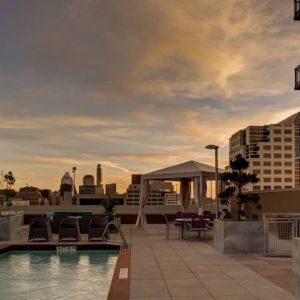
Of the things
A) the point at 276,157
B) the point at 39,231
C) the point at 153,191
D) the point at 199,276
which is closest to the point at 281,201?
the point at 39,231

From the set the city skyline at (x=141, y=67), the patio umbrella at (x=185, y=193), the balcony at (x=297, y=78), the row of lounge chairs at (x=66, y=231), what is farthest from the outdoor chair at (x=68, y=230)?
the balcony at (x=297, y=78)

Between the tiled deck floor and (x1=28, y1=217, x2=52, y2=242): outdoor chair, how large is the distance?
11.9 ft

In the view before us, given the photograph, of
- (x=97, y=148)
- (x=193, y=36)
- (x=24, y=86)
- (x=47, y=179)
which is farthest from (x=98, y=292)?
(x=47, y=179)

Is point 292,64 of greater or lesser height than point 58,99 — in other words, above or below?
above

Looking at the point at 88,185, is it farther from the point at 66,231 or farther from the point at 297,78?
the point at 66,231

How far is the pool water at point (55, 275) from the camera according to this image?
8.55 m

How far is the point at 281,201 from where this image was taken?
17.5 meters

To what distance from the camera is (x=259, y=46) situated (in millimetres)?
16547

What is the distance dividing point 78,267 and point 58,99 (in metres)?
11.3

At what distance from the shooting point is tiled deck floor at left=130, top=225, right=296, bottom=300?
6.99 meters

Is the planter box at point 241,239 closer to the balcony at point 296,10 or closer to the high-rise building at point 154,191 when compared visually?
the high-rise building at point 154,191

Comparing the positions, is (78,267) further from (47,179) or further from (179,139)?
(47,179)

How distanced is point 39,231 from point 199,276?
771 centimetres

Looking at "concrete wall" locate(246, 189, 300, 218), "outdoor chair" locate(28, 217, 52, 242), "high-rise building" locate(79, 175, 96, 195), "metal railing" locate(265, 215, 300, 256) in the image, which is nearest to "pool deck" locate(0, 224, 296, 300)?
"metal railing" locate(265, 215, 300, 256)
